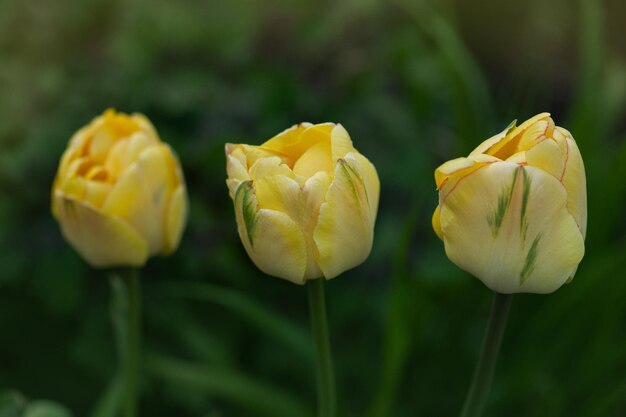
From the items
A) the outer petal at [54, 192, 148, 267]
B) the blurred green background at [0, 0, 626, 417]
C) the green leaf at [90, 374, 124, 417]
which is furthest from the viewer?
the blurred green background at [0, 0, 626, 417]

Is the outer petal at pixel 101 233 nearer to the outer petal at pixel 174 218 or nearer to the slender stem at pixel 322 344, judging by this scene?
the outer petal at pixel 174 218

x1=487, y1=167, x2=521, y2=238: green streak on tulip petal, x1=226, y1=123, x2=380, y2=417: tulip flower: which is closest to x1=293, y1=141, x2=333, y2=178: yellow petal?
x1=226, y1=123, x2=380, y2=417: tulip flower

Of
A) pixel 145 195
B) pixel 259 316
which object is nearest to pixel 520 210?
pixel 145 195

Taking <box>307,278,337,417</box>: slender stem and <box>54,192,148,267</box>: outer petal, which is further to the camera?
<box>54,192,148,267</box>: outer petal

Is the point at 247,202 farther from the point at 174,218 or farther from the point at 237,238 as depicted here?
the point at 237,238

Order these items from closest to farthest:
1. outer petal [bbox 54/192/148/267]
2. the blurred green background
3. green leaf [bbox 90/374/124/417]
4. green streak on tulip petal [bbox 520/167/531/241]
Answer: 1. green streak on tulip petal [bbox 520/167/531/241]
2. outer petal [bbox 54/192/148/267]
3. green leaf [bbox 90/374/124/417]
4. the blurred green background

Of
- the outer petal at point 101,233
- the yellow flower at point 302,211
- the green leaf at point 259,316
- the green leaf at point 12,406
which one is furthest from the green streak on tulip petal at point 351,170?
the green leaf at point 259,316

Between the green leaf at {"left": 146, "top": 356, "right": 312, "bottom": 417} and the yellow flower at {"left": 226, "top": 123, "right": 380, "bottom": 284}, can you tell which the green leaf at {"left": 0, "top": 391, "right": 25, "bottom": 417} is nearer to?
the yellow flower at {"left": 226, "top": 123, "right": 380, "bottom": 284}
